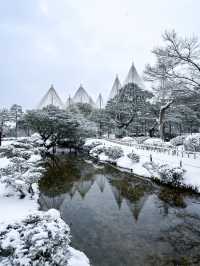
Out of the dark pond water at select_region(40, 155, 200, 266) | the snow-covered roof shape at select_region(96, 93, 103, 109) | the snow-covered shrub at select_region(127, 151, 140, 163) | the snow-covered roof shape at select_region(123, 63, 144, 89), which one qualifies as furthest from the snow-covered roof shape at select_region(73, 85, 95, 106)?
the dark pond water at select_region(40, 155, 200, 266)

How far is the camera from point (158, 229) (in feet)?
22.9

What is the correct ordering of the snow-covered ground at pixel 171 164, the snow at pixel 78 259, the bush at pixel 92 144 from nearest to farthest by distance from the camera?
the snow at pixel 78 259 < the snow-covered ground at pixel 171 164 < the bush at pixel 92 144

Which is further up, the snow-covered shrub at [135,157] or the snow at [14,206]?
the snow-covered shrub at [135,157]

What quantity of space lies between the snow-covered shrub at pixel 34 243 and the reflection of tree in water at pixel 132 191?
456cm

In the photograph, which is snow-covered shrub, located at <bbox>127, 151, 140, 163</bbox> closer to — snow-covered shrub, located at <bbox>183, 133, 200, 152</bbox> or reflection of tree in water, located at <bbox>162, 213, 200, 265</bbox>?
snow-covered shrub, located at <bbox>183, 133, 200, 152</bbox>

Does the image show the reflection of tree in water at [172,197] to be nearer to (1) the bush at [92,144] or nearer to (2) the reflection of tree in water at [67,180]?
(2) the reflection of tree in water at [67,180]

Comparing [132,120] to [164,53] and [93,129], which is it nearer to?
[93,129]

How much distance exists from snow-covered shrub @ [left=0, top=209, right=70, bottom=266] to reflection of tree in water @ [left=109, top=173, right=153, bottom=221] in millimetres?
4556

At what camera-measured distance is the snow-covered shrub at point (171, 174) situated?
1133 cm

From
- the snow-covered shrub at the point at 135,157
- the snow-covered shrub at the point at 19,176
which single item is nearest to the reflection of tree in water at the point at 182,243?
the snow-covered shrub at the point at 19,176

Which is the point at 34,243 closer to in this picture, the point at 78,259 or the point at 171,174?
the point at 78,259

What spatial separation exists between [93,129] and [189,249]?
86.1 feet

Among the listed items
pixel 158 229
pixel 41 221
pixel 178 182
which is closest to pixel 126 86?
pixel 178 182

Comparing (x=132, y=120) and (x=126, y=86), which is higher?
(x=126, y=86)
